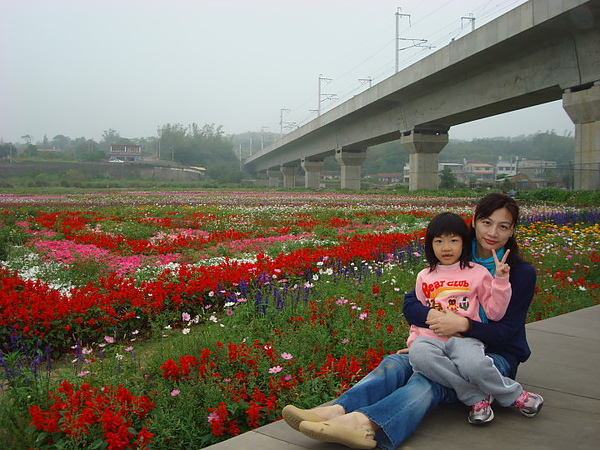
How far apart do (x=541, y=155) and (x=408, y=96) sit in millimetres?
72762

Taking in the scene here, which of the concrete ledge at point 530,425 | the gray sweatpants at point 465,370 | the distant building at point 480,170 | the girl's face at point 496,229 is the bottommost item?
the concrete ledge at point 530,425

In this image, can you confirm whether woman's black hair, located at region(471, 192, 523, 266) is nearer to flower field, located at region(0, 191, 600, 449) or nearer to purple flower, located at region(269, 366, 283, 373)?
flower field, located at region(0, 191, 600, 449)

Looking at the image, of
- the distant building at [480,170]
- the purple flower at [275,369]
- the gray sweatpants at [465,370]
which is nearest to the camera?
the gray sweatpants at [465,370]

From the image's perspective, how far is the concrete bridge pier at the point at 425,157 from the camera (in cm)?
2992

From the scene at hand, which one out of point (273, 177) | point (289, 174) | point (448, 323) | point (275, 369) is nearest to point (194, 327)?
point (275, 369)

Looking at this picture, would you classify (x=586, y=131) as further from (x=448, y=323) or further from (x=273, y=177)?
(x=273, y=177)

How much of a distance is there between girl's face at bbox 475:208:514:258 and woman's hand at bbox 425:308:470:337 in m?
0.46

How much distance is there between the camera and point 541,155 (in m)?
91.1

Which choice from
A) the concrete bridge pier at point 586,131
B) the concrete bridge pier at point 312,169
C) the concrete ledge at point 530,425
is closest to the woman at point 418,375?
the concrete ledge at point 530,425

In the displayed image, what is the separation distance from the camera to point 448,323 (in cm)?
277

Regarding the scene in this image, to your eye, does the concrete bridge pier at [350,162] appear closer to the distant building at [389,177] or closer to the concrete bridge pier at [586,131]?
the concrete bridge pier at [586,131]

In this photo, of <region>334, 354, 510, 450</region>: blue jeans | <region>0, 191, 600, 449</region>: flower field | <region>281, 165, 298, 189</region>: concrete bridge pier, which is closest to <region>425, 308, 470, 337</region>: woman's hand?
<region>334, 354, 510, 450</region>: blue jeans

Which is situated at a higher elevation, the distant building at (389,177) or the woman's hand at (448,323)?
the distant building at (389,177)

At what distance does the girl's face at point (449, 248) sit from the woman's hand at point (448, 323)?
0.30m
